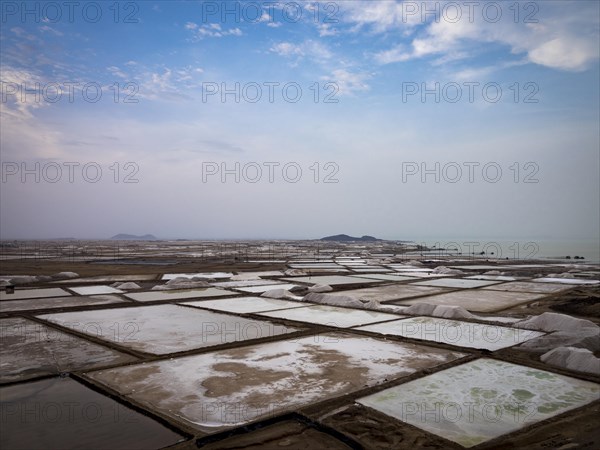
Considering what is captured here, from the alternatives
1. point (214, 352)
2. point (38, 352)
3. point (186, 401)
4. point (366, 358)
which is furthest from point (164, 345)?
point (366, 358)

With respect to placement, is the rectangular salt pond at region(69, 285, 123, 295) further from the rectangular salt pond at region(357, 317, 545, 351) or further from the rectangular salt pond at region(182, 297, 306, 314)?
the rectangular salt pond at region(357, 317, 545, 351)

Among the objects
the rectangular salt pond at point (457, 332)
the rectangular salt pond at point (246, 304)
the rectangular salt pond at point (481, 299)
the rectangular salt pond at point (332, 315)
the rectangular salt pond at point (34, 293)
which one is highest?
the rectangular salt pond at point (34, 293)

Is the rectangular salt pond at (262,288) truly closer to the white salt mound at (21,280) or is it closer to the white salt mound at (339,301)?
the white salt mound at (339,301)

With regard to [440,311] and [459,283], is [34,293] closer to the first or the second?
[440,311]

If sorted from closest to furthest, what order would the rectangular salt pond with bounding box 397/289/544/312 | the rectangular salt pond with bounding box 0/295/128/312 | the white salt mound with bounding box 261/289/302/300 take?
the rectangular salt pond with bounding box 0/295/128/312 → the rectangular salt pond with bounding box 397/289/544/312 → the white salt mound with bounding box 261/289/302/300

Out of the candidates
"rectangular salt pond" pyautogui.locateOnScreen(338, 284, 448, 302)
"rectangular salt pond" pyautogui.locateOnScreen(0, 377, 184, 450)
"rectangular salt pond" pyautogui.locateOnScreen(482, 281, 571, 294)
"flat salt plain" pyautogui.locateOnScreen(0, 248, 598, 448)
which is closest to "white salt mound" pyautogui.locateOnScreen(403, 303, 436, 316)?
"flat salt plain" pyautogui.locateOnScreen(0, 248, 598, 448)

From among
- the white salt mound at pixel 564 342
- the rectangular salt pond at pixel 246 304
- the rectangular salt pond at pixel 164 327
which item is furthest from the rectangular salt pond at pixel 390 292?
the white salt mound at pixel 564 342
